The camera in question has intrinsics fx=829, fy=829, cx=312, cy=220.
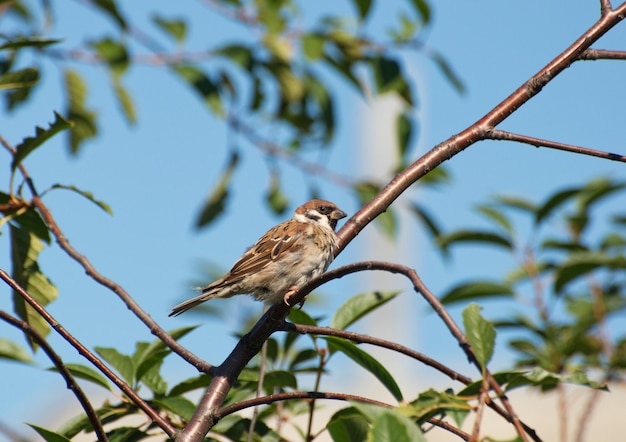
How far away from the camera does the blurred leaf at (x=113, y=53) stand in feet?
11.4

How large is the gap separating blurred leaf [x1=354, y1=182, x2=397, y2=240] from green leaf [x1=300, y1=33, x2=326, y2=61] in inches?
24.5

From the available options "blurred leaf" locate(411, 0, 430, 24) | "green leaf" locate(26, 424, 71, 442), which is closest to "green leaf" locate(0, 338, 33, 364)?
"green leaf" locate(26, 424, 71, 442)

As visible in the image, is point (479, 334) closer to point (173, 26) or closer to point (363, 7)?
point (363, 7)

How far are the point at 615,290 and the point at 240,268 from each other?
1.48 metres

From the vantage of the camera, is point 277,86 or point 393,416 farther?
point 277,86

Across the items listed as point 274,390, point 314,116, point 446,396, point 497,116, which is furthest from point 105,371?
point 314,116

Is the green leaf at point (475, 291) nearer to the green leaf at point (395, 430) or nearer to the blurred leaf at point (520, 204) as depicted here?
the blurred leaf at point (520, 204)

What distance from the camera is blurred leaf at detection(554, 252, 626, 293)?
115 inches

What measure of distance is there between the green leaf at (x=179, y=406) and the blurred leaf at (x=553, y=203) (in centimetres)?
180

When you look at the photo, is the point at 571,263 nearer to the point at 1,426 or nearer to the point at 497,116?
the point at 497,116

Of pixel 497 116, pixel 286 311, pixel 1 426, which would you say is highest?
pixel 497 116

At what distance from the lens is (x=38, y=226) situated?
2102 millimetres

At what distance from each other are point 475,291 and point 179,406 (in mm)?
1335

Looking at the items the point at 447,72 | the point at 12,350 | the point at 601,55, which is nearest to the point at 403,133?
the point at 447,72
